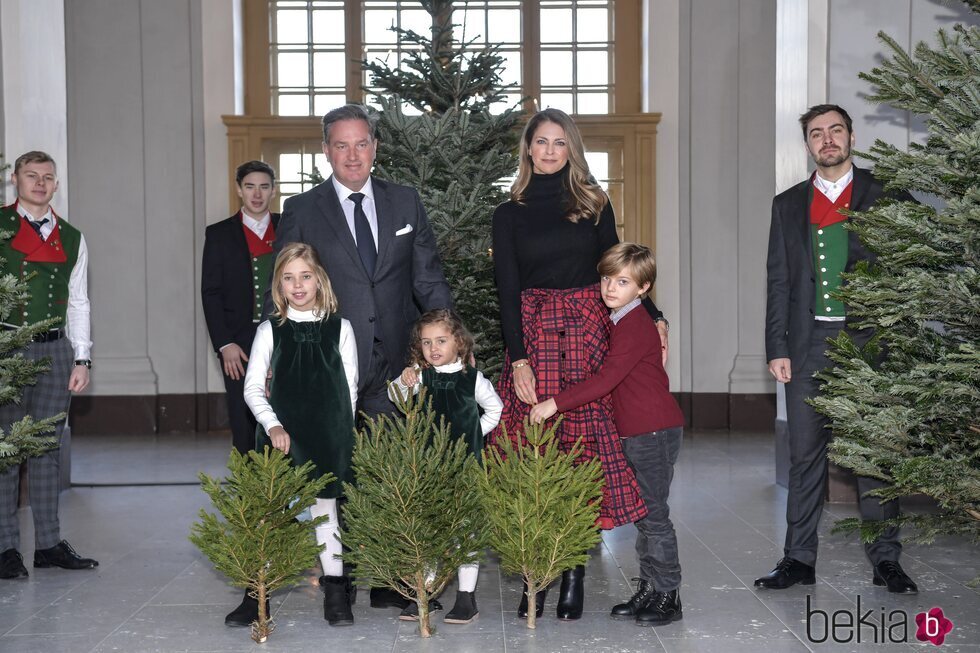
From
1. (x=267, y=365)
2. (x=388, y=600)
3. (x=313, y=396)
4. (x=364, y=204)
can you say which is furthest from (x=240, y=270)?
(x=388, y=600)

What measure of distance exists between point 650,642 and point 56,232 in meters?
3.41

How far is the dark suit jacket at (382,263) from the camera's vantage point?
4523 mm

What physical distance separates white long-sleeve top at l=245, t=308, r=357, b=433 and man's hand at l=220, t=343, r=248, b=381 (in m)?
1.89

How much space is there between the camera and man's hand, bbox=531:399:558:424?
4141 millimetres

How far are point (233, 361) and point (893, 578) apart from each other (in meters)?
3.48

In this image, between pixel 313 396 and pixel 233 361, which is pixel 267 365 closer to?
pixel 313 396

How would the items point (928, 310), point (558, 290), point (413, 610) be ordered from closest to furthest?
point (928, 310) < point (413, 610) < point (558, 290)

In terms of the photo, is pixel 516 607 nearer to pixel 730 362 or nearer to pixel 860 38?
pixel 860 38

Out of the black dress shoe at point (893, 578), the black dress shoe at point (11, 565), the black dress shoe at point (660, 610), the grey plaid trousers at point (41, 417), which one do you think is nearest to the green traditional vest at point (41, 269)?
the grey plaid trousers at point (41, 417)

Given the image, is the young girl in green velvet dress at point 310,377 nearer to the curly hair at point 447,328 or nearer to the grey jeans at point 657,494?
the curly hair at point 447,328

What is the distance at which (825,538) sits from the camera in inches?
231

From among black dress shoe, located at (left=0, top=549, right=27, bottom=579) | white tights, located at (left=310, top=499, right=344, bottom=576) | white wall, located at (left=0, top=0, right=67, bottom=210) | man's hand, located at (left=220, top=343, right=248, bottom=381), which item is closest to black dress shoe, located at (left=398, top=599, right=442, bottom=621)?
white tights, located at (left=310, top=499, right=344, bottom=576)

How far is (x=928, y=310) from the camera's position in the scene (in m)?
3.53

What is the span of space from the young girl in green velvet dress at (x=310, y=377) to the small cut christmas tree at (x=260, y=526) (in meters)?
0.21
